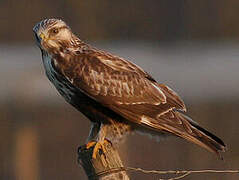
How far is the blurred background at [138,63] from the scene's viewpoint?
42.3 ft

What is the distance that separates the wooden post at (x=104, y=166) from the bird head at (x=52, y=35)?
4.61 feet

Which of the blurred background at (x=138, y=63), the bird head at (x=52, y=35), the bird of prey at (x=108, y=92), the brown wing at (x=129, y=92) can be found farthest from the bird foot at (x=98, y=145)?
the blurred background at (x=138, y=63)

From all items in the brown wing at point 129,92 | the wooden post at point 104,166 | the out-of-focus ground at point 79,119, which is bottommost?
the out-of-focus ground at point 79,119

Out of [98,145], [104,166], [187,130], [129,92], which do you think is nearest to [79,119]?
[129,92]

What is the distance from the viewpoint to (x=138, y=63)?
17281 millimetres

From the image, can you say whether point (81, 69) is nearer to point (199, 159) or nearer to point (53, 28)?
point (53, 28)

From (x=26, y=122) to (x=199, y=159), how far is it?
2073 millimetres

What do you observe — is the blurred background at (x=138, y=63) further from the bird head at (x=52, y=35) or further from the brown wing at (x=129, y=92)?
the bird head at (x=52, y=35)

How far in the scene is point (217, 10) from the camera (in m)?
21.1

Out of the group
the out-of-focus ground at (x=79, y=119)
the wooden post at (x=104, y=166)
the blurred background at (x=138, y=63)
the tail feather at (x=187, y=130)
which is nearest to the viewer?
the wooden post at (x=104, y=166)

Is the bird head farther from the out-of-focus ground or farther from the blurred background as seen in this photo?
the blurred background

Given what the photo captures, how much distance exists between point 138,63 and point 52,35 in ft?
28.9

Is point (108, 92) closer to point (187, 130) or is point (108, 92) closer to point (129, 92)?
point (129, 92)

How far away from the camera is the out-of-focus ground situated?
1259 cm
